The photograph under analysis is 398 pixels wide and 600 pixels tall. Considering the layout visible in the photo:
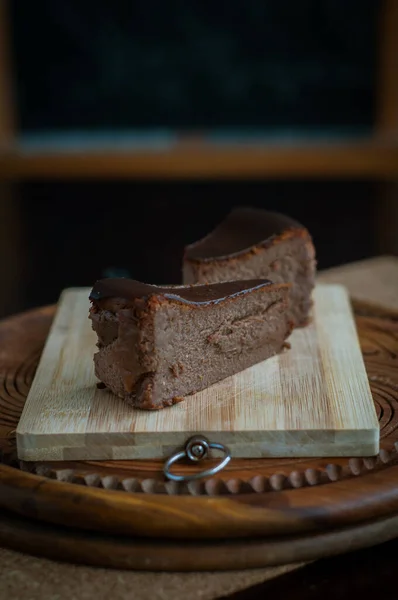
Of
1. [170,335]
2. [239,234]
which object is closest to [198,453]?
[170,335]

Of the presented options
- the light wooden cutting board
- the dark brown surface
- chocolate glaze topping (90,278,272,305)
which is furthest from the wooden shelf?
the dark brown surface

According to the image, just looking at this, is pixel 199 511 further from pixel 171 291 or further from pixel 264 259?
pixel 264 259

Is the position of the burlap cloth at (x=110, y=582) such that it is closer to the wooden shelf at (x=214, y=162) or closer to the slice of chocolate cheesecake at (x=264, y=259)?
the slice of chocolate cheesecake at (x=264, y=259)

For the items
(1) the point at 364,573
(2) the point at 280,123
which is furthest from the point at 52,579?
(2) the point at 280,123

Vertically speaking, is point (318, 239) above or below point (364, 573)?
below

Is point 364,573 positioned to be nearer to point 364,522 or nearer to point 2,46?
point 364,522

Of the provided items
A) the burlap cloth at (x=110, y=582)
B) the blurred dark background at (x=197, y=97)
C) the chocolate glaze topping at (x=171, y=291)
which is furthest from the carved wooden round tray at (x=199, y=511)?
the blurred dark background at (x=197, y=97)

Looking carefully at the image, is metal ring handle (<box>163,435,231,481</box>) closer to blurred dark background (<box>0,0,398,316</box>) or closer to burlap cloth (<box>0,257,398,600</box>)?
burlap cloth (<box>0,257,398,600</box>)
